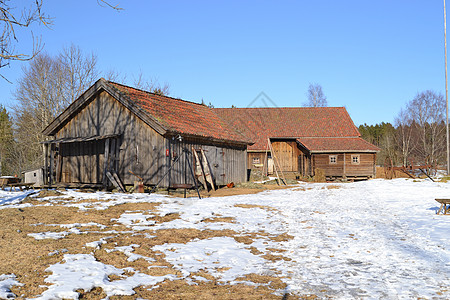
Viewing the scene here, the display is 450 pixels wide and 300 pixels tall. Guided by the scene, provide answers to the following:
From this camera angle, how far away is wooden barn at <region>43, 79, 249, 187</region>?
57.0 feet

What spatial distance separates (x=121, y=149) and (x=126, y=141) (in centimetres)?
52

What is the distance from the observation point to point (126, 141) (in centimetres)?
1806

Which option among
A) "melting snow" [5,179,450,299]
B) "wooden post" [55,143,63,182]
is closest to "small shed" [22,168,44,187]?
"wooden post" [55,143,63,182]

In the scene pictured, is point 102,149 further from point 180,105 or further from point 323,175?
point 323,175

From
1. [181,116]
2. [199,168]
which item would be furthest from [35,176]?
[199,168]

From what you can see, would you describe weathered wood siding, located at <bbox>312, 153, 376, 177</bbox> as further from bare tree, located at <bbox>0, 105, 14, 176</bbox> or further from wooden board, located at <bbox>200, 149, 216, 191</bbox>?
bare tree, located at <bbox>0, 105, 14, 176</bbox>

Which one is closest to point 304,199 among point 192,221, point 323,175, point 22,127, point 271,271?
point 192,221

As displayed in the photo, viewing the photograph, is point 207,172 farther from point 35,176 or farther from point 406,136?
point 406,136

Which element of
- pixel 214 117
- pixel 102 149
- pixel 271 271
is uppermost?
pixel 214 117

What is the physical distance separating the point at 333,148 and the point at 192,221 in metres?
24.6

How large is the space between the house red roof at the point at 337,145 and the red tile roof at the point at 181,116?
10076 mm

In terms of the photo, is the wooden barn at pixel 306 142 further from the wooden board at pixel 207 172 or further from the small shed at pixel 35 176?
the small shed at pixel 35 176

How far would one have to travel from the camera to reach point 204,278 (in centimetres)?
552

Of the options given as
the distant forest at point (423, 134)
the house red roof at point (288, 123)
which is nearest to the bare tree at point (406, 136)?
the distant forest at point (423, 134)
